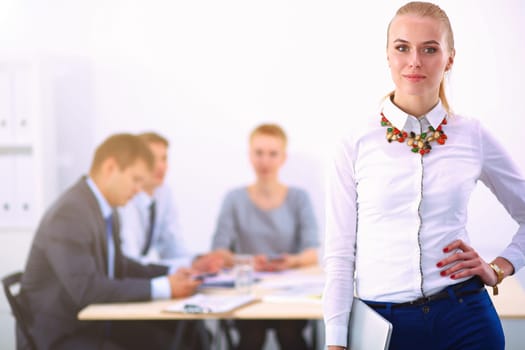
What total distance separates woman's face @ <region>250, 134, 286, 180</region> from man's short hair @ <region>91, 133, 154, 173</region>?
1.13 m

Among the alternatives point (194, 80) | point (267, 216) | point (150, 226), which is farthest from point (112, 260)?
point (194, 80)

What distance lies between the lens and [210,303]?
2619mm

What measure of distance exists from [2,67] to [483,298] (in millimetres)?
3542

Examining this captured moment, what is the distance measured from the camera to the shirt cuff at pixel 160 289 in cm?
276

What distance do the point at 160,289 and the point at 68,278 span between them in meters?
0.35

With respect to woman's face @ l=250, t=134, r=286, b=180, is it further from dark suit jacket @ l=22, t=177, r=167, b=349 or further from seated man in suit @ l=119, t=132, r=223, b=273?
dark suit jacket @ l=22, t=177, r=167, b=349

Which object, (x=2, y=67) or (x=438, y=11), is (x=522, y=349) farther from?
(x=2, y=67)

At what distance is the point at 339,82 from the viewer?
15.5 feet

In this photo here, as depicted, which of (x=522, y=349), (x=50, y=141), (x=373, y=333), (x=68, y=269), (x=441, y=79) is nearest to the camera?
(x=373, y=333)

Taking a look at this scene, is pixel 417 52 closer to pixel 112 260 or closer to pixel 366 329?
pixel 366 329

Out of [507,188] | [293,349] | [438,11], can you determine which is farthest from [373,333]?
[293,349]

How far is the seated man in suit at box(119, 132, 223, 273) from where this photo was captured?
3.97m

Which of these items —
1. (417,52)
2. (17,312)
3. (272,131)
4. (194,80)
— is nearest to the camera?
(417,52)

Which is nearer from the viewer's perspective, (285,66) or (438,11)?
(438,11)
